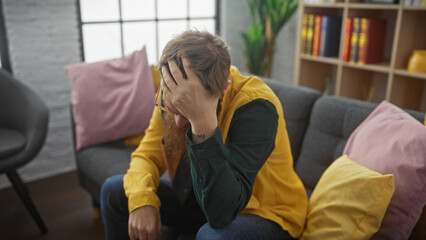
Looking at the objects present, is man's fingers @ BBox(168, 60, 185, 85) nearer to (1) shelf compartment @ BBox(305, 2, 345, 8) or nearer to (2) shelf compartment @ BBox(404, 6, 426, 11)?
(2) shelf compartment @ BBox(404, 6, 426, 11)

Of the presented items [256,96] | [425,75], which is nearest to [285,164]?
[256,96]

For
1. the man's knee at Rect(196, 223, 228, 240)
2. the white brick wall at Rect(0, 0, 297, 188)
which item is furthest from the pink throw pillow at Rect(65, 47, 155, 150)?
the man's knee at Rect(196, 223, 228, 240)

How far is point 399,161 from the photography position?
1.13 meters

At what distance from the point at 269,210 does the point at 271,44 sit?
2.09m

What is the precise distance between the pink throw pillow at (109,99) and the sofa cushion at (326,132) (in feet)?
2.82

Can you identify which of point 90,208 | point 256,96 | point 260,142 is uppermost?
point 256,96

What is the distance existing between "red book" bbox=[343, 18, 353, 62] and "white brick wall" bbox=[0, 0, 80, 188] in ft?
5.64

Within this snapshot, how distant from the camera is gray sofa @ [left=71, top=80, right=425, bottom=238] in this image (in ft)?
4.98

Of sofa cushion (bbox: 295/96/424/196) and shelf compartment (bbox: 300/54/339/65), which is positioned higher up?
shelf compartment (bbox: 300/54/339/65)

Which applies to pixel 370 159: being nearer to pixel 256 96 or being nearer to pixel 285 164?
pixel 285 164

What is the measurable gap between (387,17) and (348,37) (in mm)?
321

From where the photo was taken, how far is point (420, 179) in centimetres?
109

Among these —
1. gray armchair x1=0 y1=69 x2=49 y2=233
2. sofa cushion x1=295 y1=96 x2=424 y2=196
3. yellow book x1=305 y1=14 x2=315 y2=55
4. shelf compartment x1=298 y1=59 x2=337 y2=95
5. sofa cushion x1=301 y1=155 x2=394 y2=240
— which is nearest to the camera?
sofa cushion x1=301 y1=155 x2=394 y2=240

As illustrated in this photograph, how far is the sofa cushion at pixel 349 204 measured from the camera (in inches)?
42.2
